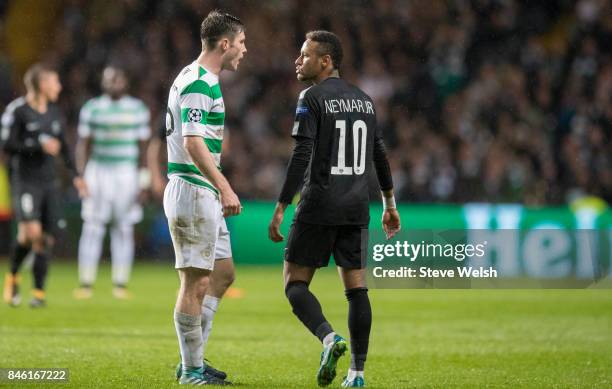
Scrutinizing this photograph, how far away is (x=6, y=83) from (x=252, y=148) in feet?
14.6

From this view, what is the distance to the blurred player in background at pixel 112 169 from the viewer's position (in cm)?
1302

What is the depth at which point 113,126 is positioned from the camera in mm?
13078

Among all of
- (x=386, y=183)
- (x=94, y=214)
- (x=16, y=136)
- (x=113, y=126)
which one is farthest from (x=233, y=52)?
(x=94, y=214)

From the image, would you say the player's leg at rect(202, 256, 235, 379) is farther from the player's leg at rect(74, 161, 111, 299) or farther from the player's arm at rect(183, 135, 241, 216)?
the player's leg at rect(74, 161, 111, 299)

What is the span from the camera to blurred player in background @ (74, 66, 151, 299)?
1302 cm

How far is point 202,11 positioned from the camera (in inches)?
887

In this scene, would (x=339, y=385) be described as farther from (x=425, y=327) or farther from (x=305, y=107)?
(x=425, y=327)

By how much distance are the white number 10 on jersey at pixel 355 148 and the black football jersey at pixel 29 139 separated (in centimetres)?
595

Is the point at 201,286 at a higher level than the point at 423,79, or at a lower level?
lower

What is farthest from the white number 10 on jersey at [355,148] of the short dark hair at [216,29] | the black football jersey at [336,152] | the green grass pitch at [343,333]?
the green grass pitch at [343,333]

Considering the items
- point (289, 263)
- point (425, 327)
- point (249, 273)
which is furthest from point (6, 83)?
point (289, 263)

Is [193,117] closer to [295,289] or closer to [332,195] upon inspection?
[332,195]

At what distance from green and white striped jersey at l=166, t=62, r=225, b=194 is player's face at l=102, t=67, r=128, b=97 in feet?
21.7

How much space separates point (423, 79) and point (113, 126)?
909cm
